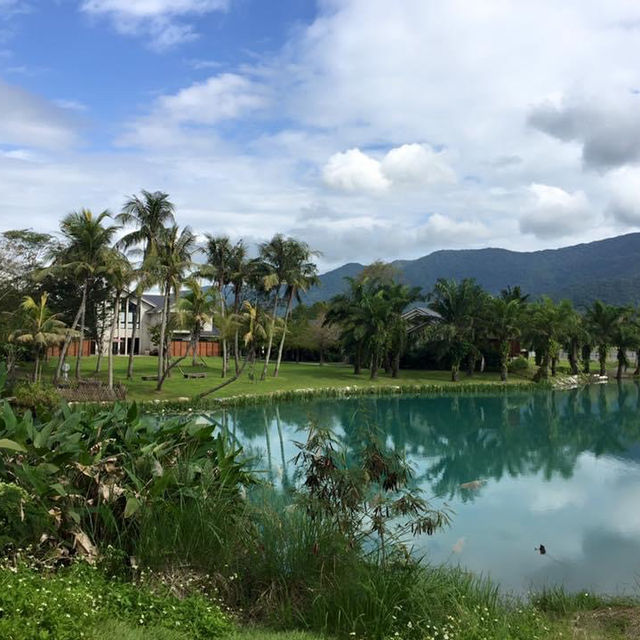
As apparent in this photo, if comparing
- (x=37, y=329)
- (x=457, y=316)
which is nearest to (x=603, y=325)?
(x=457, y=316)

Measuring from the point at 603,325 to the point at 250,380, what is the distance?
108 feet

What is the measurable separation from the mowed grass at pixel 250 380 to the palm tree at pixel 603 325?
1086 cm

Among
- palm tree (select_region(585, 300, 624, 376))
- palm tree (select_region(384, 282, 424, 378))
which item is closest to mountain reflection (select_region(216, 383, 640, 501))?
palm tree (select_region(384, 282, 424, 378))

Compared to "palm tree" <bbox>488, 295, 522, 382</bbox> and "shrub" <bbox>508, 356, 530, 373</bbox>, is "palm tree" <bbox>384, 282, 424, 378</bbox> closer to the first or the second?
"palm tree" <bbox>488, 295, 522, 382</bbox>

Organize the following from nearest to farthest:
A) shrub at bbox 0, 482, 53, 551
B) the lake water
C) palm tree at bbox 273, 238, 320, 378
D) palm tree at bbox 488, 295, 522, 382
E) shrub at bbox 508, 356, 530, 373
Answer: shrub at bbox 0, 482, 53, 551 < the lake water < palm tree at bbox 273, 238, 320, 378 < palm tree at bbox 488, 295, 522, 382 < shrub at bbox 508, 356, 530, 373

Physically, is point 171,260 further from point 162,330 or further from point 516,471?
point 516,471

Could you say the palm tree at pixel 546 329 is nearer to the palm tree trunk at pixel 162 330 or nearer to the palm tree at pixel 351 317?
the palm tree at pixel 351 317

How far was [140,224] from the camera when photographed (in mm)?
32750

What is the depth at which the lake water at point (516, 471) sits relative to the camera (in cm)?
995

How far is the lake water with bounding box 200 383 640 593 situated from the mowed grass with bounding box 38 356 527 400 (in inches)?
147

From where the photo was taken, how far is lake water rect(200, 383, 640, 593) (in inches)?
392

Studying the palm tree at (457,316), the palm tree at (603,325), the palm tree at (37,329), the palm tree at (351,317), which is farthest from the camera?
the palm tree at (603,325)

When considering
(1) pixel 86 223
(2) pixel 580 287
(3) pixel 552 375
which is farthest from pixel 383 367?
(2) pixel 580 287

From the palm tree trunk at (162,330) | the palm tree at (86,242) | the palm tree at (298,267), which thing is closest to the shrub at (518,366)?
the palm tree at (298,267)
